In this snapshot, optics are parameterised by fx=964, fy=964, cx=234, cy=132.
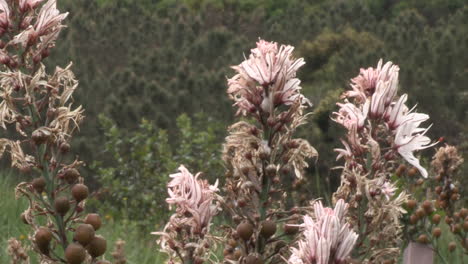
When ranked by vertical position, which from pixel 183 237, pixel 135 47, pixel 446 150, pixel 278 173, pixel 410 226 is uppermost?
pixel 135 47

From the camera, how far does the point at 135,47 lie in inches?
715

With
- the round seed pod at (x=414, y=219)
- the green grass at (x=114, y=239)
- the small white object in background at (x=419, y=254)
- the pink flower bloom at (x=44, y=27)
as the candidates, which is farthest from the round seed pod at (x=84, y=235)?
the green grass at (x=114, y=239)

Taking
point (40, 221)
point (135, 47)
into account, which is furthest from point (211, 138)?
point (135, 47)

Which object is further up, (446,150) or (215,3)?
(215,3)

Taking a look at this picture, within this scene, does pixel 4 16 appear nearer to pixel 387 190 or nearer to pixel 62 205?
pixel 62 205

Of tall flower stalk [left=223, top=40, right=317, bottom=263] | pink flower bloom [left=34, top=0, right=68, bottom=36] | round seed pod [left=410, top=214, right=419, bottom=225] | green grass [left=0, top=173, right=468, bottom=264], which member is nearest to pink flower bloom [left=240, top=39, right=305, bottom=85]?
A: tall flower stalk [left=223, top=40, right=317, bottom=263]

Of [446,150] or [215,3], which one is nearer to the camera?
[446,150]

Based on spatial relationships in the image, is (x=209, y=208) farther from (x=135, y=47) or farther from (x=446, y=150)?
(x=135, y=47)

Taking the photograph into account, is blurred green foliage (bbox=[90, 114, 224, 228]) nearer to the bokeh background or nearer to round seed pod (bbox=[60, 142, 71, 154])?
the bokeh background

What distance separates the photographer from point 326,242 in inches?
46.8

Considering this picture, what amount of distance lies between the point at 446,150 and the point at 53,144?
2.51 meters

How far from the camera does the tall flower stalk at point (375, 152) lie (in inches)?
64.4

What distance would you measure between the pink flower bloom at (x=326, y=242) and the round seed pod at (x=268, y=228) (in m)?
0.23

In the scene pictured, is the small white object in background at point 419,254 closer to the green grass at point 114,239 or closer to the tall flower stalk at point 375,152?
the tall flower stalk at point 375,152
